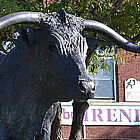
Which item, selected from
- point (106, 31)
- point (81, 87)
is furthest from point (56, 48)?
point (106, 31)

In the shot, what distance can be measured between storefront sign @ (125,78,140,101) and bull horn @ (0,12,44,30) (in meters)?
10.8

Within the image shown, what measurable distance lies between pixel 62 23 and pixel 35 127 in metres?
0.80

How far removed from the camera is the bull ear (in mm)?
2660

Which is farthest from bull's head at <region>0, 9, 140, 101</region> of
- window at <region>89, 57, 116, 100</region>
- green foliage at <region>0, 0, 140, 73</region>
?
window at <region>89, 57, 116, 100</region>

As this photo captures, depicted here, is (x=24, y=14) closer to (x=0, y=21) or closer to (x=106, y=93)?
(x=0, y=21)

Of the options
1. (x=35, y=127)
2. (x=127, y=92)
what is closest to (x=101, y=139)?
(x=127, y=92)

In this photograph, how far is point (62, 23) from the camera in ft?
8.93

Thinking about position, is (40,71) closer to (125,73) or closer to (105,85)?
(105,85)

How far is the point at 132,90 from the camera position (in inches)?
530

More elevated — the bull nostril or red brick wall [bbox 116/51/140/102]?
the bull nostril

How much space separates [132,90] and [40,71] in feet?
36.1

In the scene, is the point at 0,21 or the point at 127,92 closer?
the point at 0,21

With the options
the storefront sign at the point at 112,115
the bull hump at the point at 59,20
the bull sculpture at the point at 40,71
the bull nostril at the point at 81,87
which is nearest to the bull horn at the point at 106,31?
the bull sculpture at the point at 40,71

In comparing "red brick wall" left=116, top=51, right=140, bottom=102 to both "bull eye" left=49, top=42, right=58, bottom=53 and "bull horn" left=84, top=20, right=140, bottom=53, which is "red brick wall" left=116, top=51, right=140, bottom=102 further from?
"bull eye" left=49, top=42, right=58, bottom=53
